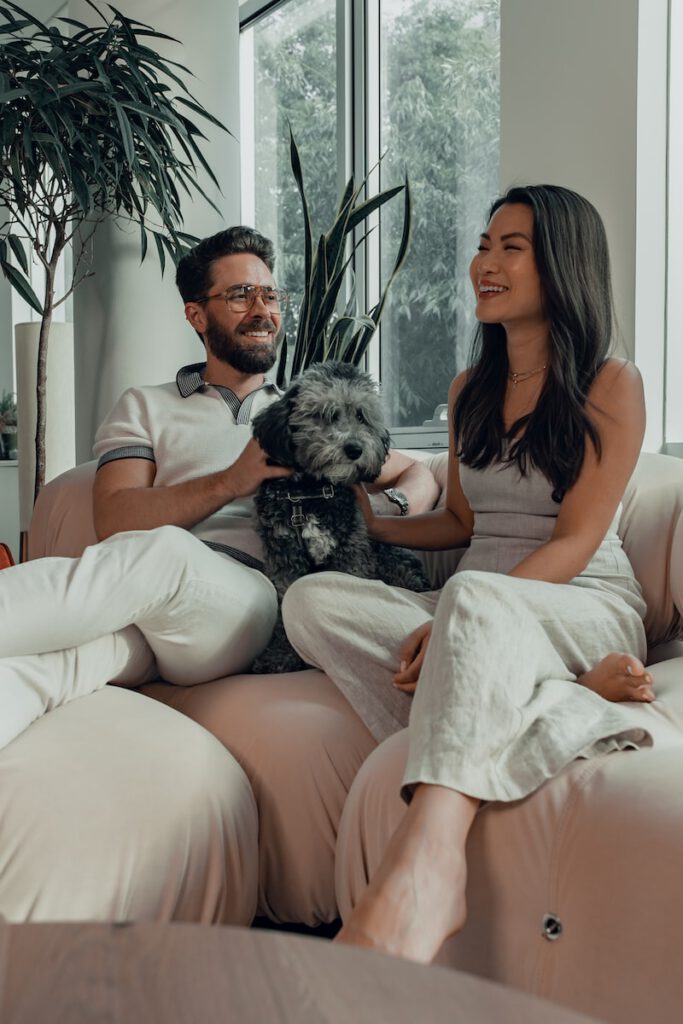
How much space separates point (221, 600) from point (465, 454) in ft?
1.82

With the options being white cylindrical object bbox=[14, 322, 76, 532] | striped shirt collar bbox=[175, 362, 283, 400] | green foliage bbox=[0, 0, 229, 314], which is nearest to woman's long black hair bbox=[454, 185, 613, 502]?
striped shirt collar bbox=[175, 362, 283, 400]

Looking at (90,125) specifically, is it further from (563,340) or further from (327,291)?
(563,340)

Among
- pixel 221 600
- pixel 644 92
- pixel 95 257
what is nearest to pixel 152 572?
pixel 221 600

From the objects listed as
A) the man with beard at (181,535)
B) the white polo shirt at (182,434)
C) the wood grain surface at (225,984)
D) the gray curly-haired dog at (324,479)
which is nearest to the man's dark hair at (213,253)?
the man with beard at (181,535)

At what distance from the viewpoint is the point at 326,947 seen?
53 centimetres

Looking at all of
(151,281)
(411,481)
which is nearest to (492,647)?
(411,481)

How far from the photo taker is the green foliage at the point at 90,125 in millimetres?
2963

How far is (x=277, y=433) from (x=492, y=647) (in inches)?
30.4

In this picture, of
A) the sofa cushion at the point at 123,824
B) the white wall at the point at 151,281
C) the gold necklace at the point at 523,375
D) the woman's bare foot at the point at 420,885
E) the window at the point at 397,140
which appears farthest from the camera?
the window at the point at 397,140

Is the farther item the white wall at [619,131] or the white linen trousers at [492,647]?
the white wall at [619,131]

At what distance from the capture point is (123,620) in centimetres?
157

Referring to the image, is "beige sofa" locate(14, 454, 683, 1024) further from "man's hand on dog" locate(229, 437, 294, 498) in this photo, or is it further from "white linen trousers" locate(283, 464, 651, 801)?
"man's hand on dog" locate(229, 437, 294, 498)

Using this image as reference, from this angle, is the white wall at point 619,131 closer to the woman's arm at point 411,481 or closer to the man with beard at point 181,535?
the woman's arm at point 411,481

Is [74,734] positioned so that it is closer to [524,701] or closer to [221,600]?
[221,600]
